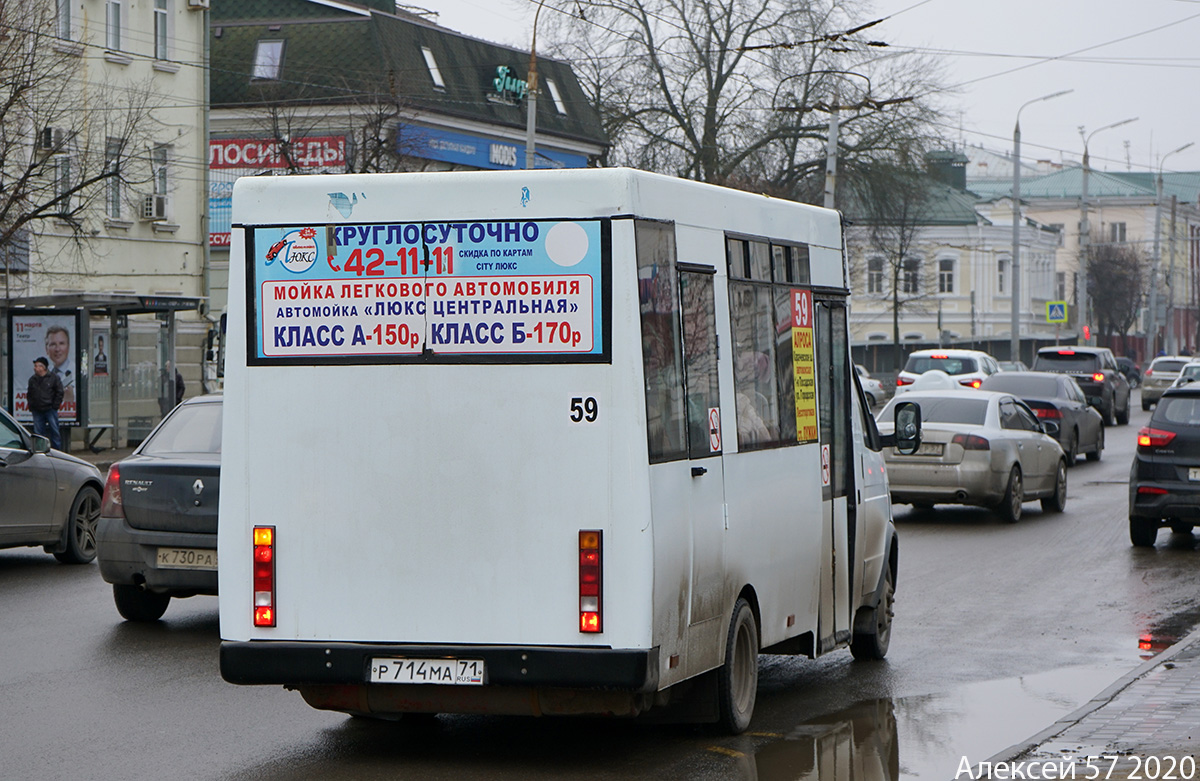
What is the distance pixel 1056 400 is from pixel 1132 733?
68.1 ft

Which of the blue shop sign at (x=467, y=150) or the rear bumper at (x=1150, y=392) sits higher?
the blue shop sign at (x=467, y=150)

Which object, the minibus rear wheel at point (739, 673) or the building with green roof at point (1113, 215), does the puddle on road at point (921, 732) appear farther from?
the building with green roof at point (1113, 215)

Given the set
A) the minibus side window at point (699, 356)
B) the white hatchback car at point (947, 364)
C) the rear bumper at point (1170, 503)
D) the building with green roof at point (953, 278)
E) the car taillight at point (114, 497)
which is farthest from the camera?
the building with green roof at point (953, 278)

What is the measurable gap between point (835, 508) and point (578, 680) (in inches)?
114

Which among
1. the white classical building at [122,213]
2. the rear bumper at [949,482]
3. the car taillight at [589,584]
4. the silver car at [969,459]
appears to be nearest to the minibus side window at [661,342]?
the car taillight at [589,584]

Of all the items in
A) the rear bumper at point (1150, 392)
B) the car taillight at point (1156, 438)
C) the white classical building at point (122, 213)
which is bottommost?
the rear bumper at point (1150, 392)

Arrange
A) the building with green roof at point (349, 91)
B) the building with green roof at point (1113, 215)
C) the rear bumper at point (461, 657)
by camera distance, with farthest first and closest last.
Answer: the building with green roof at point (1113, 215) → the building with green roof at point (349, 91) → the rear bumper at point (461, 657)

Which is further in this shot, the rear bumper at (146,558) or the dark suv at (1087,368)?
the dark suv at (1087,368)

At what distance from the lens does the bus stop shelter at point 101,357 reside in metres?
29.0

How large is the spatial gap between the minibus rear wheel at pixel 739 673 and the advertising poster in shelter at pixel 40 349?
23257mm

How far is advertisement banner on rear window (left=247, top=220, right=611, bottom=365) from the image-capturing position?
22.5 ft

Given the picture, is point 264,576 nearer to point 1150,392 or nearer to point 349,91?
point 349,91

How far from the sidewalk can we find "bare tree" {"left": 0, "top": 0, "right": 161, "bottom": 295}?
19.4 meters

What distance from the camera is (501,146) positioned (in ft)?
173
